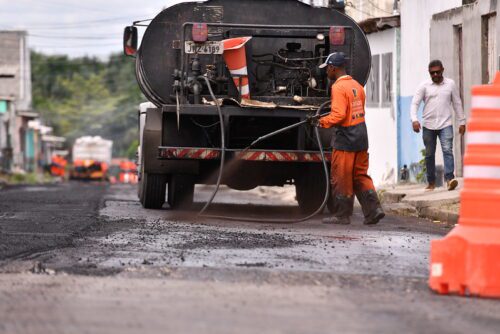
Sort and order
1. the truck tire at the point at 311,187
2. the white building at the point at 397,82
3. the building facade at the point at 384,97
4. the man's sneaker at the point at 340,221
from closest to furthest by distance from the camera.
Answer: the man's sneaker at the point at 340,221
the truck tire at the point at 311,187
the white building at the point at 397,82
the building facade at the point at 384,97

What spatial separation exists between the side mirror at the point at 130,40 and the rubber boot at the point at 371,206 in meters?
4.82

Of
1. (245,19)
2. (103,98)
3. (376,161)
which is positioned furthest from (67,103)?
(245,19)

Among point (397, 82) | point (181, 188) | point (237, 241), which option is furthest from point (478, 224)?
point (397, 82)

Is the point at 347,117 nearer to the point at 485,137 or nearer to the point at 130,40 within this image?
the point at 130,40

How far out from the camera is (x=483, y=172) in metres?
7.75

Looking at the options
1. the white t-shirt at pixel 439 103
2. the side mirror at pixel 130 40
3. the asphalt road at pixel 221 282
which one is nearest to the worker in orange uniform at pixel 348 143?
the asphalt road at pixel 221 282

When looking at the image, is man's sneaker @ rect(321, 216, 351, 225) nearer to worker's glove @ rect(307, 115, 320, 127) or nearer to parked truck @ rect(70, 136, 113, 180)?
worker's glove @ rect(307, 115, 320, 127)

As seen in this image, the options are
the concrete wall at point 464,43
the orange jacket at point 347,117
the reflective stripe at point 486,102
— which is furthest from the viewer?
the concrete wall at point 464,43

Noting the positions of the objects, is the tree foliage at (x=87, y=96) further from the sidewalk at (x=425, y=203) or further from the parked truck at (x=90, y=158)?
the sidewalk at (x=425, y=203)

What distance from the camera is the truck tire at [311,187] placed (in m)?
15.8

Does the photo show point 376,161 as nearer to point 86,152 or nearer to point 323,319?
point 323,319

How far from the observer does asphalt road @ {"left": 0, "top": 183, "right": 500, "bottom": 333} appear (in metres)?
5.96

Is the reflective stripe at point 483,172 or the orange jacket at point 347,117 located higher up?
the orange jacket at point 347,117

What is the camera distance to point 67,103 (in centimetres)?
11550
